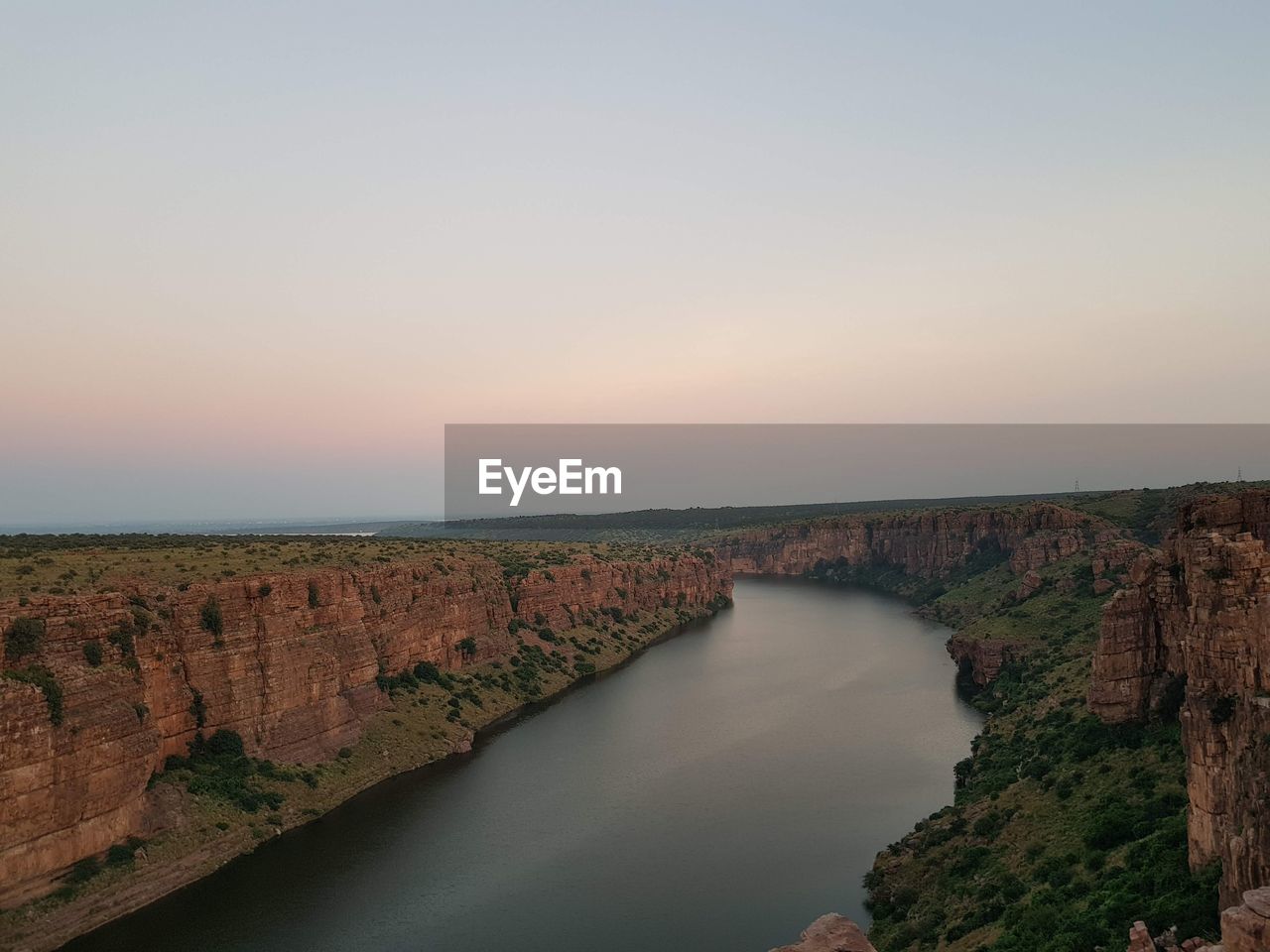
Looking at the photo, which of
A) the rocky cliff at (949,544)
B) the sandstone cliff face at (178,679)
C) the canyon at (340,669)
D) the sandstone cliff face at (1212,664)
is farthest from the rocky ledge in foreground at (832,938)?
the rocky cliff at (949,544)

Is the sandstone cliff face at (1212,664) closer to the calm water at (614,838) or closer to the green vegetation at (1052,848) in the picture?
the green vegetation at (1052,848)

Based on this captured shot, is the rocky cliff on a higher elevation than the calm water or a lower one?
higher

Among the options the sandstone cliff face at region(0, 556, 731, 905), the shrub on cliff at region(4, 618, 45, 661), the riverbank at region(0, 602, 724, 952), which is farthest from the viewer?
the shrub on cliff at region(4, 618, 45, 661)

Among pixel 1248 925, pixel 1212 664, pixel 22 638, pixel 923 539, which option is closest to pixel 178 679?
pixel 22 638

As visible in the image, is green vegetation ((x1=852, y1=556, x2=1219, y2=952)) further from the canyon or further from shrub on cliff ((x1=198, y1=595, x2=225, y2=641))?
shrub on cliff ((x1=198, y1=595, x2=225, y2=641))

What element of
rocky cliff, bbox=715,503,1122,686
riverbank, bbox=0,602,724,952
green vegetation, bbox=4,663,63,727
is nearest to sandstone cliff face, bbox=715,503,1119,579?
rocky cliff, bbox=715,503,1122,686
